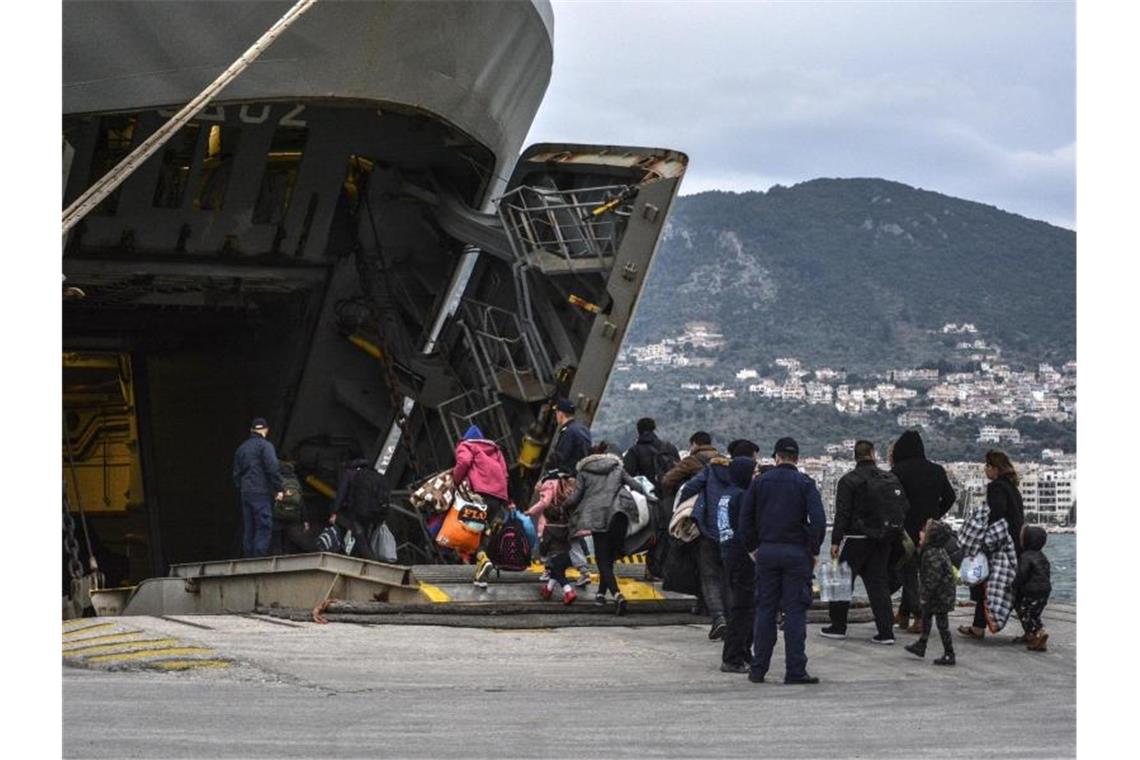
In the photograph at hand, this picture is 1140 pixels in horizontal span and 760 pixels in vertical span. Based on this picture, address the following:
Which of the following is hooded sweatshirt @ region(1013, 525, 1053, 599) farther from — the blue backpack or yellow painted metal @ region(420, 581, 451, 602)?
yellow painted metal @ region(420, 581, 451, 602)

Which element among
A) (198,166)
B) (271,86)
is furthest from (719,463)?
(198,166)

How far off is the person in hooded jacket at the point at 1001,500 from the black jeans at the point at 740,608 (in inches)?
85.1

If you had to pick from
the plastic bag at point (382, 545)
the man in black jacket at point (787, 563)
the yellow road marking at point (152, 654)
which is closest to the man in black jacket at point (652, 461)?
the plastic bag at point (382, 545)

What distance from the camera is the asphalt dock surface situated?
7.73 m

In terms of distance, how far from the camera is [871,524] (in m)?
12.7

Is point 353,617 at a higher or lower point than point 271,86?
lower

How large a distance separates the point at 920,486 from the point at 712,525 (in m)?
1.82

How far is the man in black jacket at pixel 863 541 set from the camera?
12.8m

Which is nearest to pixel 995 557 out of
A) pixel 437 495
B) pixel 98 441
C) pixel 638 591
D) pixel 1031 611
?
pixel 1031 611

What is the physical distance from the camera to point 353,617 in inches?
520

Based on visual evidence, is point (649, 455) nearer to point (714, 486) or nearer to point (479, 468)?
point (479, 468)

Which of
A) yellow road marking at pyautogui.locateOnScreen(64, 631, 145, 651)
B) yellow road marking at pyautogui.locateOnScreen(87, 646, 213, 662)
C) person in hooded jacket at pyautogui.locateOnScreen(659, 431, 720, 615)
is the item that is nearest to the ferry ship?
person in hooded jacket at pyautogui.locateOnScreen(659, 431, 720, 615)
